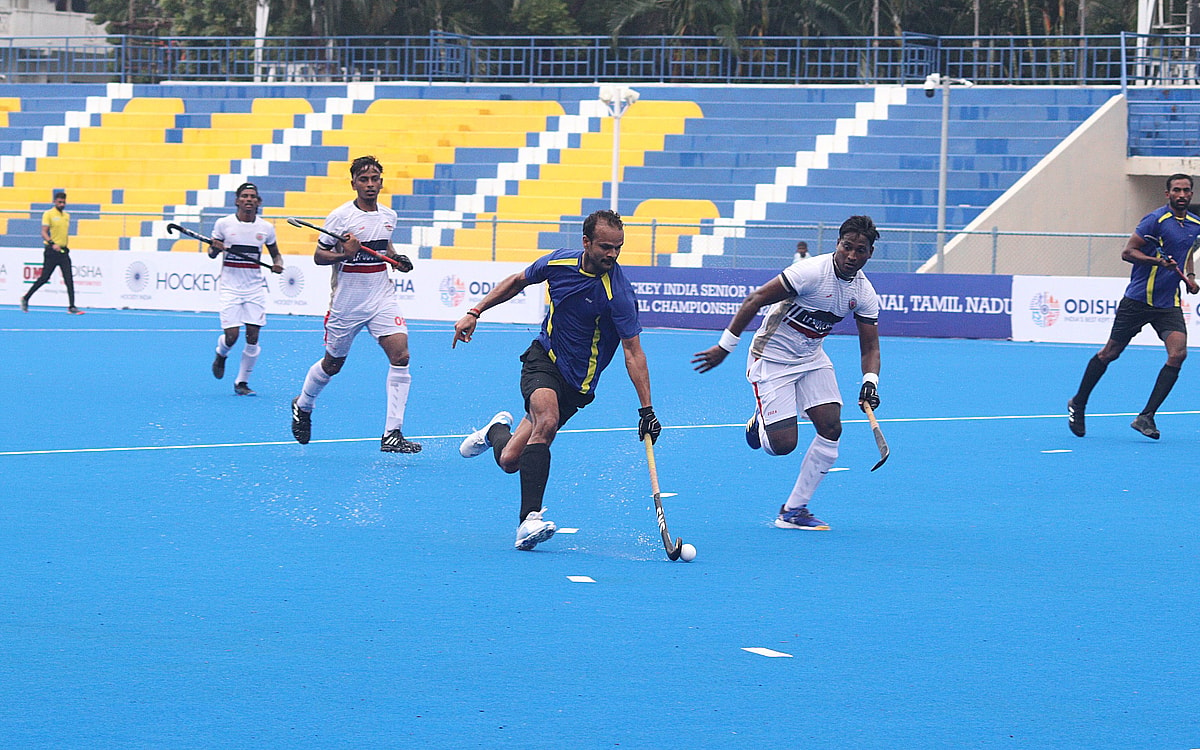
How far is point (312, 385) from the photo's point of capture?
39.8ft

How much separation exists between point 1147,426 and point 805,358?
18.4ft

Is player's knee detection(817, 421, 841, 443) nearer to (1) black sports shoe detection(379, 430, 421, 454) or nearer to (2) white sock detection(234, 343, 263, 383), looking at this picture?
(1) black sports shoe detection(379, 430, 421, 454)

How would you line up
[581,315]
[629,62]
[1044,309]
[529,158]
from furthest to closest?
[529,158], [629,62], [1044,309], [581,315]

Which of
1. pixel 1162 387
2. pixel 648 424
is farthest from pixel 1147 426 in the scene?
pixel 648 424

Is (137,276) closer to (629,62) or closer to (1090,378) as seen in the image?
(629,62)

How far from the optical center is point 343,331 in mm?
12406

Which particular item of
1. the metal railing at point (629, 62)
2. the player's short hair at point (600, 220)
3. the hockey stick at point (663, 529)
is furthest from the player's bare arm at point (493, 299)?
the metal railing at point (629, 62)

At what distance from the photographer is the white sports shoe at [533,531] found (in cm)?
827

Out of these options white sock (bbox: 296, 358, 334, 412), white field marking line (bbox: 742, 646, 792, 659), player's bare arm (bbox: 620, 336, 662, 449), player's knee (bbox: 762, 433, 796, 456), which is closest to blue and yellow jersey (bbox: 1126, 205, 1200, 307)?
player's knee (bbox: 762, 433, 796, 456)

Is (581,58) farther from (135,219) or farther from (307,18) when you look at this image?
(135,219)

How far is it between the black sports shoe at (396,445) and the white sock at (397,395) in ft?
0.16

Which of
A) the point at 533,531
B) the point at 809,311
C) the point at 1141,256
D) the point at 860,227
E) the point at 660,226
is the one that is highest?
the point at 860,227

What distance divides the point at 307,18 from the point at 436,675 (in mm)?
43588

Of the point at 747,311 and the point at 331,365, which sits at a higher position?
the point at 747,311
